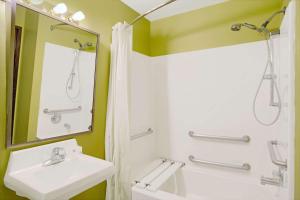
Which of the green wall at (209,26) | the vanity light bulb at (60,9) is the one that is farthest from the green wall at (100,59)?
the green wall at (209,26)

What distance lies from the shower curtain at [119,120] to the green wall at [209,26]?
83cm

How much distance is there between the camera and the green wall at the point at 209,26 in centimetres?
184

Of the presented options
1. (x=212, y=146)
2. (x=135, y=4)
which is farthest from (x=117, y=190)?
(x=135, y=4)

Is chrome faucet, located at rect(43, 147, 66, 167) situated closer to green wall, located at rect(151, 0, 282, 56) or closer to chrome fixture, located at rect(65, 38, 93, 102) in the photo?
chrome fixture, located at rect(65, 38, 93, 102)

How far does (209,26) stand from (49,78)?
182 centimetres

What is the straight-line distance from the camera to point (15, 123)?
112cm

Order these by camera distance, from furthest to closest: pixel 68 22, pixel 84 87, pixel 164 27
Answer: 1. pixel 164 27
2. pixel 84 87
3. pixel 68 22

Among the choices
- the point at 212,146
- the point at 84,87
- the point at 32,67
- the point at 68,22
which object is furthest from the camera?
the point at 212,146

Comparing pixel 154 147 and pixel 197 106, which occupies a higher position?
pixel 197 106

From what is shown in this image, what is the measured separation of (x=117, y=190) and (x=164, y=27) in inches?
81.9

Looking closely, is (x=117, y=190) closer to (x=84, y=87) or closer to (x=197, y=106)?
(x=84, y=87)

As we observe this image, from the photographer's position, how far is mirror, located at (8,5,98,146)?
114cm

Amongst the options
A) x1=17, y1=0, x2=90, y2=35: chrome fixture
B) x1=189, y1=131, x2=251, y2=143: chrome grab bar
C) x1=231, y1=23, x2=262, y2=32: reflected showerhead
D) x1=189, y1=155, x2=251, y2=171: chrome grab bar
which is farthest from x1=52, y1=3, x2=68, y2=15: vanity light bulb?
x1=189, y1=155, x2=251, y2=171: chrome grab bar

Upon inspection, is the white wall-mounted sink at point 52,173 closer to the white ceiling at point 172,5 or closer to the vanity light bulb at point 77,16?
the vanity light bulb at point 77,16
